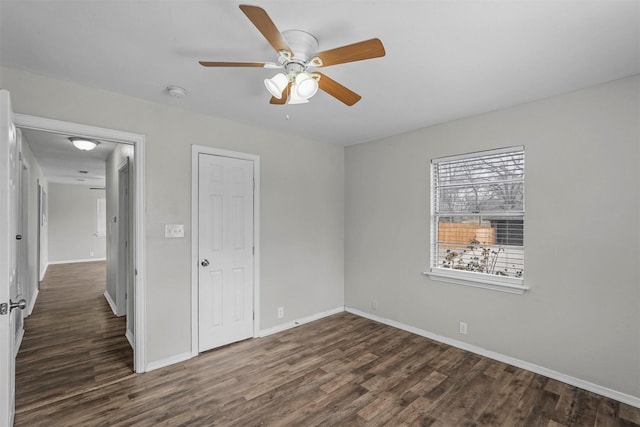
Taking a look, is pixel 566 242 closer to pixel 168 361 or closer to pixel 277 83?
pixel 277 83

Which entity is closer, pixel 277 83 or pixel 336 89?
pixel 277 83

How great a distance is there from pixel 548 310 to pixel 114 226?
5724 mm

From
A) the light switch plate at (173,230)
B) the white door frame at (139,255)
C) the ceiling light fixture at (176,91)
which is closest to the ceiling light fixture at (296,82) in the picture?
the ceiling light fixture at (176,91)

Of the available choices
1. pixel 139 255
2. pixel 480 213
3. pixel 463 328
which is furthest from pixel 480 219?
pixel 139 255

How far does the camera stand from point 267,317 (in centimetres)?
373

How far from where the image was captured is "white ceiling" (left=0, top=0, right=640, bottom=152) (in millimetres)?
1589

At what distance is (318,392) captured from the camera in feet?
8.15

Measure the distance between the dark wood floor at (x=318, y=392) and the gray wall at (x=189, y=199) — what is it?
1.66ft

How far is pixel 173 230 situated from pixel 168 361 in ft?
4.14

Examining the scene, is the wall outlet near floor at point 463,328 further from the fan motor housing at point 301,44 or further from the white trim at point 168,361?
the fan motor housing at point 301,44

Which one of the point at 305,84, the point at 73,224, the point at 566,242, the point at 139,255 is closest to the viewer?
the point at 305,84

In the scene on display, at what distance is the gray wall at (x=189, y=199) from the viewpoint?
254cm

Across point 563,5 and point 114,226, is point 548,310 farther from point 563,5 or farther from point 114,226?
point 114,226

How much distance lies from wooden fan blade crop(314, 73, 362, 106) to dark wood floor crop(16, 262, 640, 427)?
224cm
